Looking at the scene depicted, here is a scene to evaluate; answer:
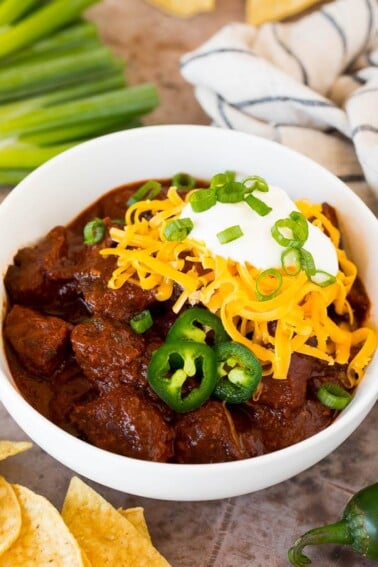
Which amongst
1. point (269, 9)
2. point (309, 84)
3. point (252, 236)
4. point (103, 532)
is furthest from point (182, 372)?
point (269, 9)

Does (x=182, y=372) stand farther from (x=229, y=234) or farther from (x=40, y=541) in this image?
(x=40, y=541)

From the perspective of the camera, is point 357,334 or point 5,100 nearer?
point 357,334

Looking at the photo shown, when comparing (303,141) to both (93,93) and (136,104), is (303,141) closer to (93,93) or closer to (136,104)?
(136,104)

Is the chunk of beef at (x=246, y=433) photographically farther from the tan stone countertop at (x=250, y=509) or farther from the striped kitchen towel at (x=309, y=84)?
the striped kitchen towel at (x=309, y=84)

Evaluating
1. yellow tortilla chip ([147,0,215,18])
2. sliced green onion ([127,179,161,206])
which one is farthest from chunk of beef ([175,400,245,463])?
yellow tortilla chip ([147,0,215,18])

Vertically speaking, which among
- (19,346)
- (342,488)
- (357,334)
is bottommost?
(342,488)

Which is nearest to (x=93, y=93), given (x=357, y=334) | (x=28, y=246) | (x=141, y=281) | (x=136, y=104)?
(x=136, y=104)

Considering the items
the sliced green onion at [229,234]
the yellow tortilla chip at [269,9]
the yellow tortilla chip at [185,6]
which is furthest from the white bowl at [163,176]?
the yellow tortilla chip at [185,6]
